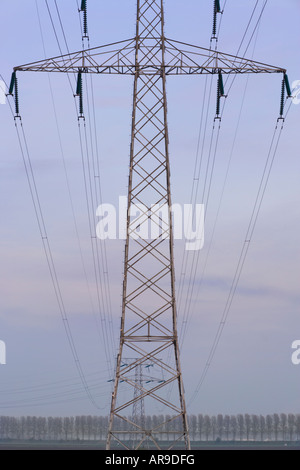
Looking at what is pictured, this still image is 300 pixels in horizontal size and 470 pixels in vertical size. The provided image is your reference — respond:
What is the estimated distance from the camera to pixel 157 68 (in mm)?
57250

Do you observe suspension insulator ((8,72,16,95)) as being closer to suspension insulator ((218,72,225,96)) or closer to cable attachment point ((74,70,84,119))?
cable attachment point ((74,70,84,119))

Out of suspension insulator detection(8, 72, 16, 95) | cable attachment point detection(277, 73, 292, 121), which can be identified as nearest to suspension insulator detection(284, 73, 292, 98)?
cable attachment point detection(277, 73, 292, 121)

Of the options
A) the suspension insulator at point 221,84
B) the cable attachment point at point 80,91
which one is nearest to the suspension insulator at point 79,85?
the cable attachment point at point 80,91

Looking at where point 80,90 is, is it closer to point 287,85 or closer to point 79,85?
point 79,85

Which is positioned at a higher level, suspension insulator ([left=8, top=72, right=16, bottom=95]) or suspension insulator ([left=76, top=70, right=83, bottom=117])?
suspension insulator ([left=76, top=70, right=83, bottom=117])

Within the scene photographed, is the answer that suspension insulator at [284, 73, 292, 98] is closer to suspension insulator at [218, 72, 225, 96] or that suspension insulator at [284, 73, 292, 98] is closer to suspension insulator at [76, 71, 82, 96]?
suspension insulator at [218, 72, 225, 96]

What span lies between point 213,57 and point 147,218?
10.9m

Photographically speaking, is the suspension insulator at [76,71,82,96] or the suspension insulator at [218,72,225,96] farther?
the suspension insulator at [218,72,225,96]

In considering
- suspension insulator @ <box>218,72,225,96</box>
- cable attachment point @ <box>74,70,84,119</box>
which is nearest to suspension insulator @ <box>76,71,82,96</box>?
cable attachment point @ <box>74,70,84,119</box>

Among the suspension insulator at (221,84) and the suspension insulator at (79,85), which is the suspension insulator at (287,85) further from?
the suspension insulator at (79,85)
